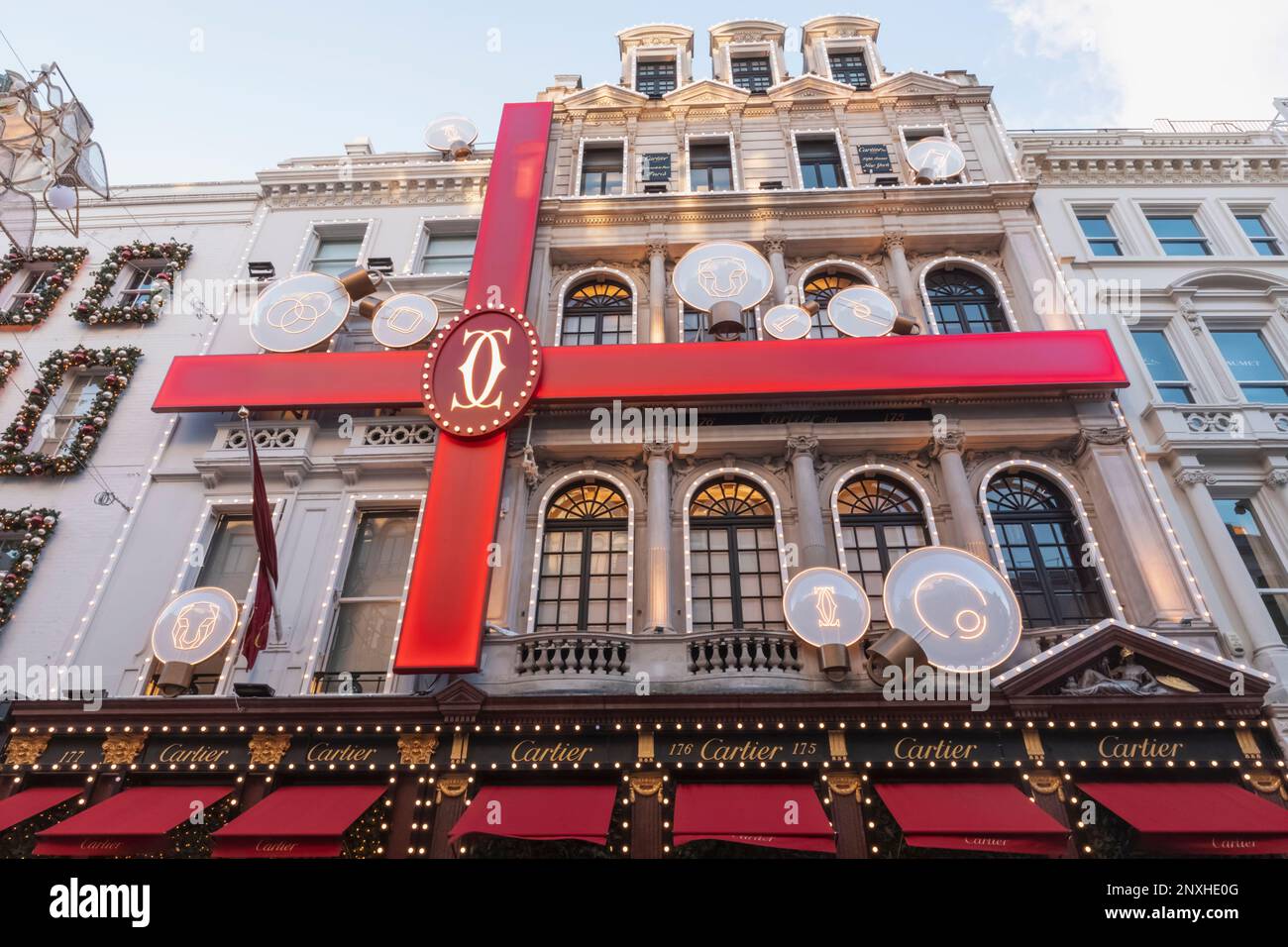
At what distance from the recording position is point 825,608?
12.6 m

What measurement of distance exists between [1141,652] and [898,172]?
44.5 ft

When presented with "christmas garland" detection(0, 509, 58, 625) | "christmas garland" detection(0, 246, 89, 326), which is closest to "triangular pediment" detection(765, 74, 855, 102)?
"christmas garland" detection(0, 246, 89, 326)

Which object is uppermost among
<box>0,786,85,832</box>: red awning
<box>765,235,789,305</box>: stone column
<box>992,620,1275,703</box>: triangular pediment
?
<box>765,235,789,305</box>: stone column

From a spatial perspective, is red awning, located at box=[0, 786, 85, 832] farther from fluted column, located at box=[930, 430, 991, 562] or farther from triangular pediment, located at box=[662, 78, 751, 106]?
triangular pediment, located at box=[662, 78, 751, 106]

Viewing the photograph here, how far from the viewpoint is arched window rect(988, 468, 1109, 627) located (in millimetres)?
13770

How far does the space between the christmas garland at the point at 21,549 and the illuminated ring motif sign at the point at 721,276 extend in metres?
14.5

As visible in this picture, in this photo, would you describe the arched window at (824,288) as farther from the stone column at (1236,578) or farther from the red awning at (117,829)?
the red awning at (117,829)

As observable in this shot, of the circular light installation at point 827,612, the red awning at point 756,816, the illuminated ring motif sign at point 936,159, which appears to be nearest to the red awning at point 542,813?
the red awning at point 756,816

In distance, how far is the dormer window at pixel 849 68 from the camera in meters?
22.7

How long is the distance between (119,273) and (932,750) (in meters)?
22.7

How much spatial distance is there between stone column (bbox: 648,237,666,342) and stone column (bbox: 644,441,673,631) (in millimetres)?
3147

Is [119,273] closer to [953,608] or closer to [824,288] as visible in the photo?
[824,288]

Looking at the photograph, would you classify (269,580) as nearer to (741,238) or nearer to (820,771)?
(820,771)

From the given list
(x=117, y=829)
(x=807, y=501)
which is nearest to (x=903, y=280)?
(x=807, y=501)
